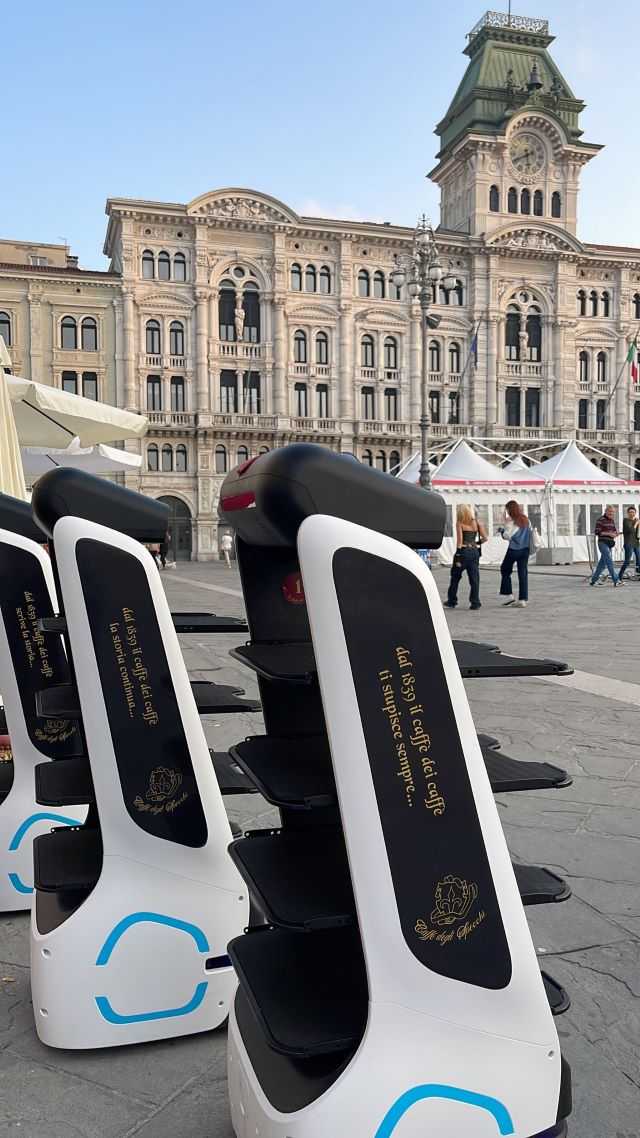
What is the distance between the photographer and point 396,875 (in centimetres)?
126

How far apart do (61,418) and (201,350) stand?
32752 millimetres

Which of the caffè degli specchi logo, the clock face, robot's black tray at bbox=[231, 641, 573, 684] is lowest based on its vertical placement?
the caffè degli specchi logo

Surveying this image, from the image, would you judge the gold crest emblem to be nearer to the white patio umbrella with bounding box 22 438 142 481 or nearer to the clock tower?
the white patio umbrella with bounding box 22 438 142 481

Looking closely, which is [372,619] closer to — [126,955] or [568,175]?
[126,955]

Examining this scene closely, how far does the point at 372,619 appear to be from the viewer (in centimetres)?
125

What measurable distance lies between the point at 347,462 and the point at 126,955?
4.13 feet

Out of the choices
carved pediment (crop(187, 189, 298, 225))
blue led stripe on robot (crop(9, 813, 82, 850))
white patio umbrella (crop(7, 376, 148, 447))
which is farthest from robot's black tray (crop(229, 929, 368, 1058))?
carved pediment (crop(187, 189, 298, 225))

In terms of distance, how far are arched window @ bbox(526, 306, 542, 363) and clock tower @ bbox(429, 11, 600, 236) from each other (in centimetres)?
477

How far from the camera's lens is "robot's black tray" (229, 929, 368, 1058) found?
134cm

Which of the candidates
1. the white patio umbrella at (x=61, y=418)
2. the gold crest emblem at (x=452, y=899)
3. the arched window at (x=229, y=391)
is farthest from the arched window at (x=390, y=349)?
the gold crest emblem at (x=452, y=899)

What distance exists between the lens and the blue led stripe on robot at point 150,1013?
1.83m

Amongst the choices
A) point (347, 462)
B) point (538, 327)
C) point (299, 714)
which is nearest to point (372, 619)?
point (347, 462)

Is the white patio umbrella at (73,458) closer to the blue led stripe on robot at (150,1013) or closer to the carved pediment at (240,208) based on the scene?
the blue led stripe on robot at (150,1013)

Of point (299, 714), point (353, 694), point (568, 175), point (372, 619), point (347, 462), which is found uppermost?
point (568, 175)
